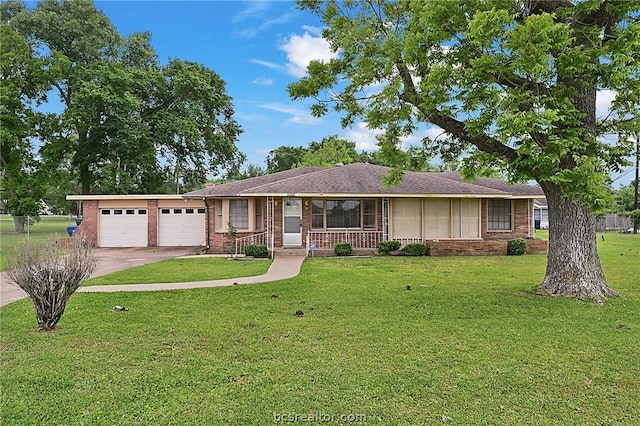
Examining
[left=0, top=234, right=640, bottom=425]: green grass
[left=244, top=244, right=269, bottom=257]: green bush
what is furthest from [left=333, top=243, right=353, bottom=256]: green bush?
[left=0, top=234, right=640, bottom=425]: green grass

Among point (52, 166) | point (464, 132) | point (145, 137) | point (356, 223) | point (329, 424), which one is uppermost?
point (145, 137)

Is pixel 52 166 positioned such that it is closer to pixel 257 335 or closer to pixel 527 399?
pixel 257 335

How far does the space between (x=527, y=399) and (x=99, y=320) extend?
6.08 meters

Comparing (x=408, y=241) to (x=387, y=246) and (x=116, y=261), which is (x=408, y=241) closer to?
(x=387, y=246)

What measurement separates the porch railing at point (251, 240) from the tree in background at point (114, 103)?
44.5ft

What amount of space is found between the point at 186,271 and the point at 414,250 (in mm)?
8900

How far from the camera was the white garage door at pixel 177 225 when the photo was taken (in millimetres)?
21531

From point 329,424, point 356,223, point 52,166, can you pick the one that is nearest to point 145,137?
point 52,166

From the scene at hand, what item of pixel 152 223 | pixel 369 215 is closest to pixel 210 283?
pixel 369 215

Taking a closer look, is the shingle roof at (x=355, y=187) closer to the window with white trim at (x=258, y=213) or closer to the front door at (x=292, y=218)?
the window with white trim at (x=258, y=213)

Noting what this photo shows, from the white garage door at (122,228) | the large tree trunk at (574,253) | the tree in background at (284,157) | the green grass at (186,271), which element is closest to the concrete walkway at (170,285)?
the green grass at (186,271)

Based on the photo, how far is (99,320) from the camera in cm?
665

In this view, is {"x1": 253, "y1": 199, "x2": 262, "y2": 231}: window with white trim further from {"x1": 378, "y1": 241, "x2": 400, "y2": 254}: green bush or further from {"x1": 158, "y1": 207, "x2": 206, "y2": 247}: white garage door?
{"x1": 378, "y1": 241, "x2": 400, "y2": 254}: green bush

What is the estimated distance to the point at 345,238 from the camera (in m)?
17.5
